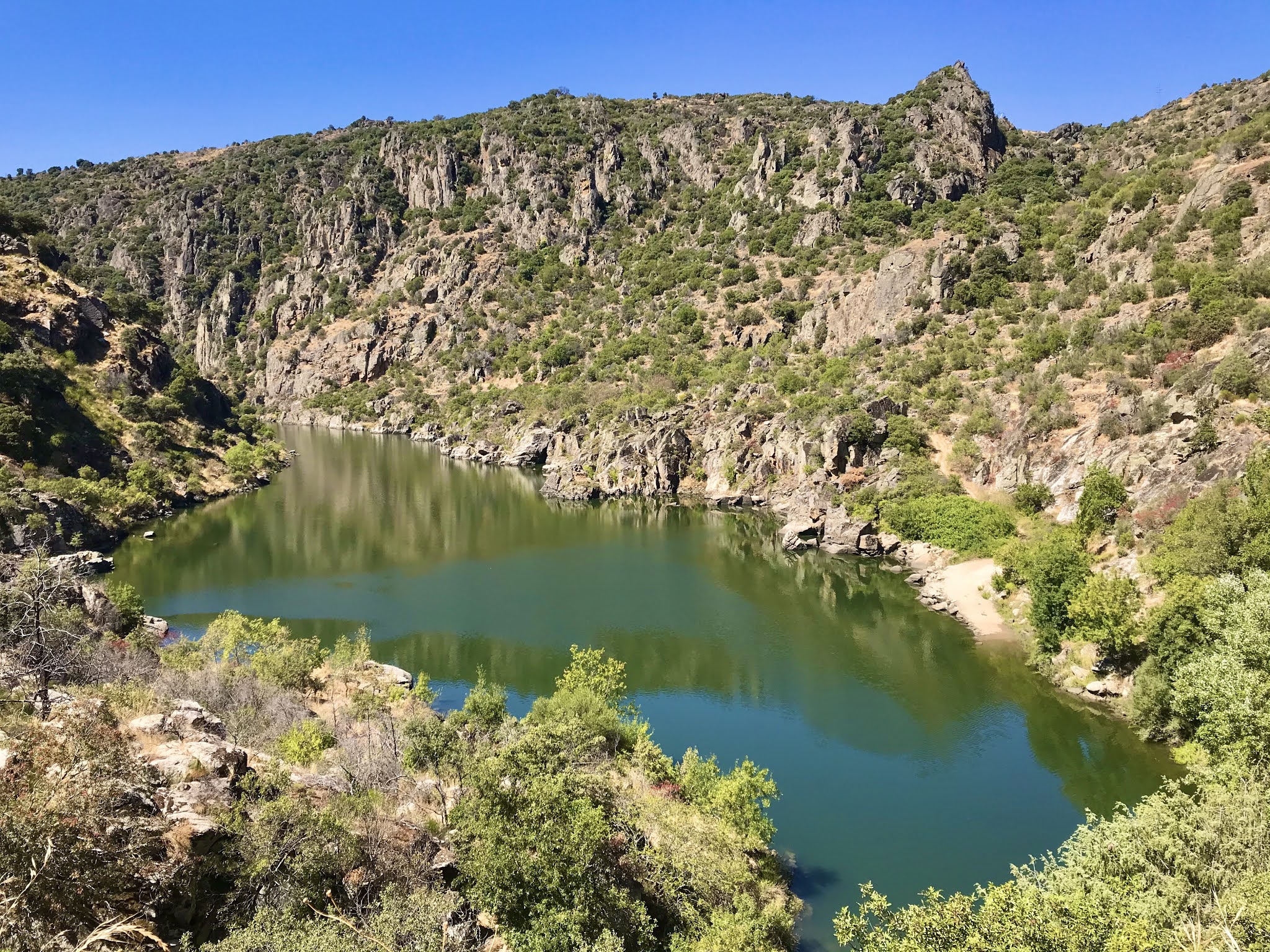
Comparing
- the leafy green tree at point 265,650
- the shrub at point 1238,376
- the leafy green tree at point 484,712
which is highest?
the shrub at point 1238,376

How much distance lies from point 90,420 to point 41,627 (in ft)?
203

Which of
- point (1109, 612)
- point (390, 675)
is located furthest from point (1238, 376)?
point (390, 675)

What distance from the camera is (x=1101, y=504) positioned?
44.8 metres

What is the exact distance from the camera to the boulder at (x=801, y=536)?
63.6 metres

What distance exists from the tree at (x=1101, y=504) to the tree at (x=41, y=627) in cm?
4887

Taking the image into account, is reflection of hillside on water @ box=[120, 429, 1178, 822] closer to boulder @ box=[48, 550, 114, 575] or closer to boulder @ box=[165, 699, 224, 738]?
boulder @ box=[48, 550, 114, 575]

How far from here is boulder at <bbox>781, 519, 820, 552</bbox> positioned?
2504 inches

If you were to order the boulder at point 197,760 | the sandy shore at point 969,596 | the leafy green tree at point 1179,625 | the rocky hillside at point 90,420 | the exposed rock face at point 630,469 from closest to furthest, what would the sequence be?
the boulder at point 197,760 → the leafy green tree at point 1179,625 → the sandy shore at point 969,596 → the rocky hillside at point 90,420 → the exposed rock face at point 630,469

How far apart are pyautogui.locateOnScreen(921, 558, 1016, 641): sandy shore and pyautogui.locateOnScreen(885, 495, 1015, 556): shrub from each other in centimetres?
173

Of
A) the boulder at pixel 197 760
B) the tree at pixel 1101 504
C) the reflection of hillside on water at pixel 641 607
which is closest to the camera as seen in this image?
the boulder at pixel 197 760

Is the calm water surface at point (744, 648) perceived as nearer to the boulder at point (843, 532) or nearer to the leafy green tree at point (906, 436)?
the boulder at point (843, 532)

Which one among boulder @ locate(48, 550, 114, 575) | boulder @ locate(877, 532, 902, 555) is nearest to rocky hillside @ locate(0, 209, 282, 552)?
boulder @ locate(48, 550, 114, 575)

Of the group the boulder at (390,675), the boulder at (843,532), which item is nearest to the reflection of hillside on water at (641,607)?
the boulder at (390,675)

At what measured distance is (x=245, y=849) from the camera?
1433cm
